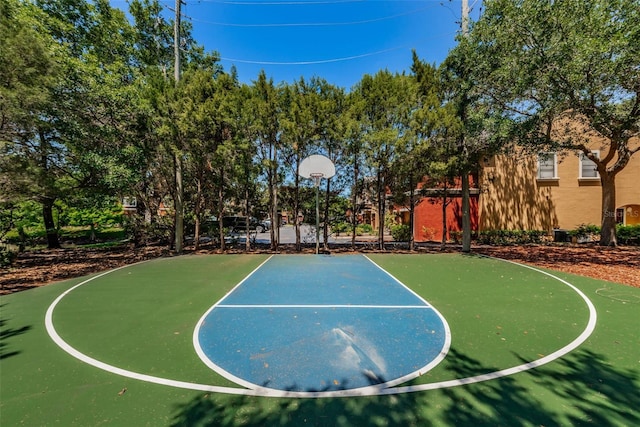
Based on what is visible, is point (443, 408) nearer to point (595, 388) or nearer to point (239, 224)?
point (595, 388)

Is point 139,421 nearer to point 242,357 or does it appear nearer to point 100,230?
point 242,357

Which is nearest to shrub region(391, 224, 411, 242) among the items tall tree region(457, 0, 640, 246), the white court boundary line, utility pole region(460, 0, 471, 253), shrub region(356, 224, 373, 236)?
shrub region(356, 224, 373, 236)

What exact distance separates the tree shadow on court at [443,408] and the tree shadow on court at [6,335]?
3328mm

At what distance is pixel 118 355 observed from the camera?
3.84 metres

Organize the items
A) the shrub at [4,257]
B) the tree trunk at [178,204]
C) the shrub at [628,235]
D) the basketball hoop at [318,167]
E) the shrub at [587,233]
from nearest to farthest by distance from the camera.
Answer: the shrub at [4,257]
the basketball hoop at [318,167]
the tree trunk at [178,204]
the shrub at [628,235]
the shrub at [587,233]

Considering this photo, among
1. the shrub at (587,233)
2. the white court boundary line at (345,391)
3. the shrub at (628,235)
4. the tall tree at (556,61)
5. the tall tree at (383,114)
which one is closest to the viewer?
the white court boundary line at (345,391)

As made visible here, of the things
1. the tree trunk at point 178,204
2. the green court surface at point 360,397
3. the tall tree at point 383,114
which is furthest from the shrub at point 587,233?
the tree trunk at point 178,204

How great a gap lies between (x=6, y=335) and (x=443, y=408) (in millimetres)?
6871

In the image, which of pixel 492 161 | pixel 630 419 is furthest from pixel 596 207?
pixel 630 419

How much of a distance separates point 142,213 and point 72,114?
7.56 m

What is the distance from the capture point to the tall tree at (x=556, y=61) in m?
7.76

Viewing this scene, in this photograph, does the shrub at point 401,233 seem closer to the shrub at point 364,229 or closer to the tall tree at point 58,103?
the shrub at point 364,229

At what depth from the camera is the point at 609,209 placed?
46.1ft

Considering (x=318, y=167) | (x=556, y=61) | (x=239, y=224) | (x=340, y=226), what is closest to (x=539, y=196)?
(x=556, y=61)
